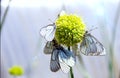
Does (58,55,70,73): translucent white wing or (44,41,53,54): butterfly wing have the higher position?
(44,41,53,54): butterfly wing

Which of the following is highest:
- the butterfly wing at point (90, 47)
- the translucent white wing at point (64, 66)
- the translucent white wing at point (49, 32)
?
the translucent white wing at point (49, 32)

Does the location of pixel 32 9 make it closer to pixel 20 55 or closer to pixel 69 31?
pixel 20 55

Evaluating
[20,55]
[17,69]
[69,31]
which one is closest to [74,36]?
[69,31]

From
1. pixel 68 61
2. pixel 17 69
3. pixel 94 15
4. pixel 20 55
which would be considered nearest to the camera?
pixel 68 61

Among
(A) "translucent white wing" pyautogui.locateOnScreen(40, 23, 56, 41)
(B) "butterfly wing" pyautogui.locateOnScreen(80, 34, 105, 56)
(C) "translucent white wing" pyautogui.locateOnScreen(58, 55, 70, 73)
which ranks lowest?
(C) "translucent white wing" pyautogui.locateOnScreen(58, 55, 70, 73)

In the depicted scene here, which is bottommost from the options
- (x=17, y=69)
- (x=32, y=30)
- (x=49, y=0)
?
(x=17, y=69)
